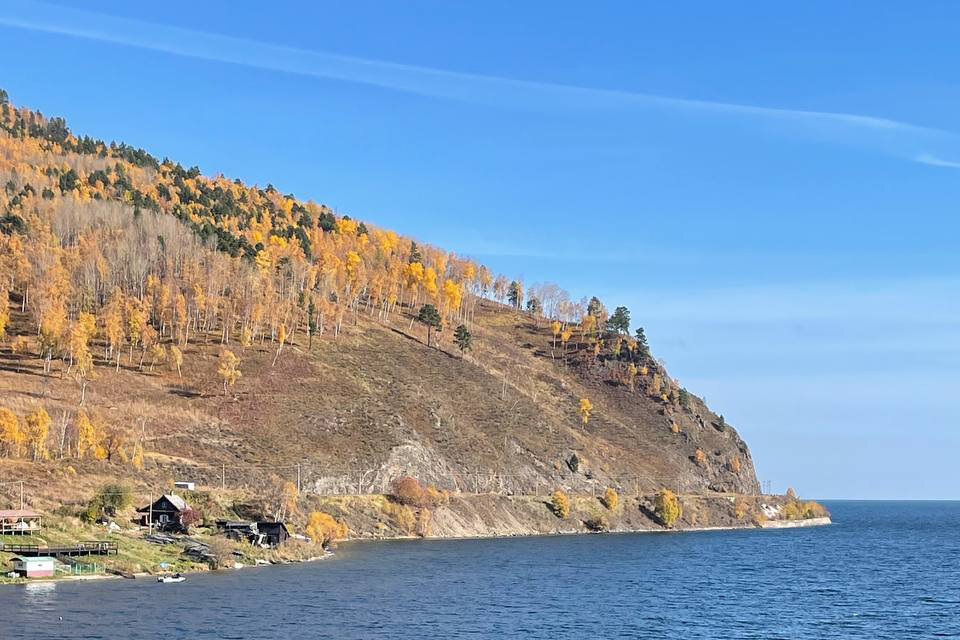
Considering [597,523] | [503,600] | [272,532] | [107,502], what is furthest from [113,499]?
[597,523]

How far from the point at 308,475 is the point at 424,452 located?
2992 centimetres

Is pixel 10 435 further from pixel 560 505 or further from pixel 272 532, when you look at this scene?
pixel 560 505

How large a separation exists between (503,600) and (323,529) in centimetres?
5123

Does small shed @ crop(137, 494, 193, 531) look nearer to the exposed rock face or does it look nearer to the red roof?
the red roof

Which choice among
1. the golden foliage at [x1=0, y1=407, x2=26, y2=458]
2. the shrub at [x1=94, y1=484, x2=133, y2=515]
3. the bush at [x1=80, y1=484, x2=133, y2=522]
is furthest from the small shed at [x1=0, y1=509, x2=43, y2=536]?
the golden foliage at [x1=0, y1=407, x2=26, y2=458]

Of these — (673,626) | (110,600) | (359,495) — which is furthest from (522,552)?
(110,600)

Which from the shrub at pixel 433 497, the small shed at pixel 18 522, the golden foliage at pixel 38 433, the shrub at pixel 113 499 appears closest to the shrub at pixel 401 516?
the shrub at pixel 433 497

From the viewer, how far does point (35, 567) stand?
94438mm

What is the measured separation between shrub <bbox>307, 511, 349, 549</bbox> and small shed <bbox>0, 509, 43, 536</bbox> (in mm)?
39483

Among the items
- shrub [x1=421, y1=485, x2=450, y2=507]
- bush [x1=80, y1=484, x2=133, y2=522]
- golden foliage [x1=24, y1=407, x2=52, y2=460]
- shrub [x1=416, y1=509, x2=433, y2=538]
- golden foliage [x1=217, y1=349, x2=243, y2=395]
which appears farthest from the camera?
golden foliage [x1=217, y1=349, x2=243, y2=395]

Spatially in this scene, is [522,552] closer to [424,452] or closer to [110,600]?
[424,452]

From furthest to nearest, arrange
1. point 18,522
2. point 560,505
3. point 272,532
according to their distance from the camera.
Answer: point 560,505 → point 272,532 → point 18,522

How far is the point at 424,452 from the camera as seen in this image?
18612cm

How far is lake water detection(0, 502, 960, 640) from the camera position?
75875mm
